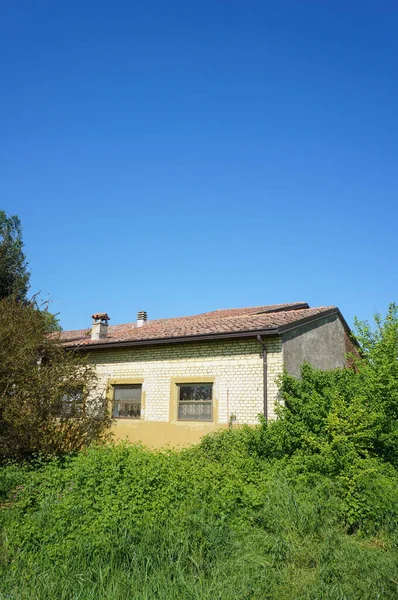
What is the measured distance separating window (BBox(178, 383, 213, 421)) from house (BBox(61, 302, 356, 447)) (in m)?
0.03

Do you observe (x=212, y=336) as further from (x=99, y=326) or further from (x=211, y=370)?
(x=99, y=326)

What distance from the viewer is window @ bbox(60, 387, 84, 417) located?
39.9 feet

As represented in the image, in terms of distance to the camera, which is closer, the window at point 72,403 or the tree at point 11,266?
the window at point 72,403

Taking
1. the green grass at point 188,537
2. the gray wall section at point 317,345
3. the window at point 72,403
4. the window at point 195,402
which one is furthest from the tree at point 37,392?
the gray wall section at point 317,345

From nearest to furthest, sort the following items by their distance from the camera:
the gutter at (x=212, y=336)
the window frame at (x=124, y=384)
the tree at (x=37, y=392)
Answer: the tree at (x=37, y=392), the gutter at (x=212, y=336), the window frame at (x=124, y=384)

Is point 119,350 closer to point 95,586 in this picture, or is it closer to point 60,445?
point 60,445

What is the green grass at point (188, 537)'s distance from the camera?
471 centimetres

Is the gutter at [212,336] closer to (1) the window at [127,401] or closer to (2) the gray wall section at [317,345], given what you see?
(2) the gray wall section at [317,345]

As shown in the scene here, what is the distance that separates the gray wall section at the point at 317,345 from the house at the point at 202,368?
27mm

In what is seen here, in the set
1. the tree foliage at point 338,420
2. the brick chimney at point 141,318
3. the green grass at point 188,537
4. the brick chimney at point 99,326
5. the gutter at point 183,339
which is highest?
the brick chimney at point 141,318

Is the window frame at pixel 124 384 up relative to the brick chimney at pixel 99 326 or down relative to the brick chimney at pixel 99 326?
down

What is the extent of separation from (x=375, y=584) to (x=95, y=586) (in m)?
2.91

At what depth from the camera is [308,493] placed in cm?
691

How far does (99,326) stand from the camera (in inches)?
650
